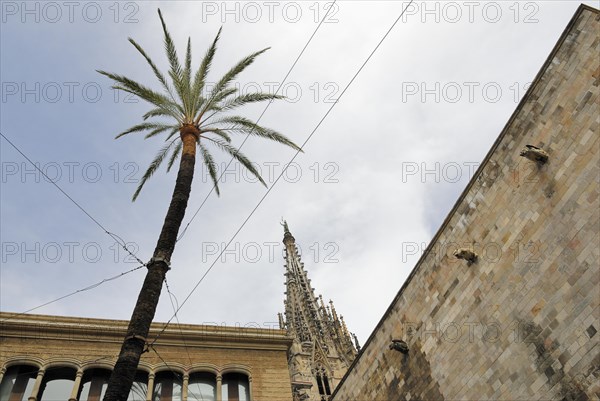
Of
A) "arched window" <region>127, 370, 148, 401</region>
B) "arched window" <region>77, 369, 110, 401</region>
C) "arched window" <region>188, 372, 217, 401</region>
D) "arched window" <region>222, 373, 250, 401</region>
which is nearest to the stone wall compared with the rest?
"arched window" <region>222, 373, 250, 401</region>

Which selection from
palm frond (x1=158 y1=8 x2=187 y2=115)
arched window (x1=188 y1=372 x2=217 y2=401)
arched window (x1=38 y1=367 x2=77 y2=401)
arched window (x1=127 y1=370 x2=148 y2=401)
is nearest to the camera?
palm frond (x1=158 y1=8 x2=187 y2=115)

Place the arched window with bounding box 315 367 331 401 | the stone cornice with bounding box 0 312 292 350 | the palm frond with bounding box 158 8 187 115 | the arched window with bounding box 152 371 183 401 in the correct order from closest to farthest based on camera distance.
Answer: the palm frond with bounding box 158 8 187 115, the stone cornice with bounding box 0 312 292 350, the arched window with bounding box 152 371 183 401, the arched window with bounding box 315 367 331 401

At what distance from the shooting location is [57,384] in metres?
17.5

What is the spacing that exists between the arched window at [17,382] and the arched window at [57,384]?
43cm

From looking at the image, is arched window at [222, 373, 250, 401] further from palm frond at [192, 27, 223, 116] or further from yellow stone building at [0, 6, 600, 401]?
palm frond at [192, 27, 223, 116]

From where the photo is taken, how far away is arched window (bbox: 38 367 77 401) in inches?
673

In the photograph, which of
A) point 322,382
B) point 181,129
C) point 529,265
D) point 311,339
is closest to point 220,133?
point 181,129

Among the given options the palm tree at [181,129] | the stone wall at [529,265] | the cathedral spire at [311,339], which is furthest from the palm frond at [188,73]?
the cathedral spire at [311,339]

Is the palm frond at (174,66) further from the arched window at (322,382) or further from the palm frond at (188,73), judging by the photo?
the arched window at (322,382)

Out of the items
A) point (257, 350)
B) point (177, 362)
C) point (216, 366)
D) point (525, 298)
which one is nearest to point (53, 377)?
point (177, 362)

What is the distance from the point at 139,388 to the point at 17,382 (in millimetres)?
4227

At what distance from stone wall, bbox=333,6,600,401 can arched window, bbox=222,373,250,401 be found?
7226mm

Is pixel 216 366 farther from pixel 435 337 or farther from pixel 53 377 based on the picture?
pixel 435 337

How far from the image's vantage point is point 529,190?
11.5m
